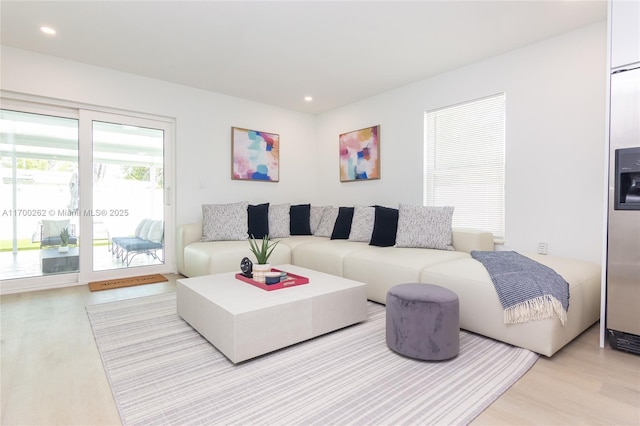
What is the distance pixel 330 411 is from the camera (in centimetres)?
143

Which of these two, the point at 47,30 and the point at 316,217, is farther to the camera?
the point at 316,217

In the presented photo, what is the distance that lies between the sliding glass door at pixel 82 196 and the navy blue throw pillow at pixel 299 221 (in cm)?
163

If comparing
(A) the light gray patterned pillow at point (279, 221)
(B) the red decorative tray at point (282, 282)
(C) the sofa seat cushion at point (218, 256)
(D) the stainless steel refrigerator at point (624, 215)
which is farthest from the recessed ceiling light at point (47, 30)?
(D) the stainless steel refrigerator at point (624, 215)

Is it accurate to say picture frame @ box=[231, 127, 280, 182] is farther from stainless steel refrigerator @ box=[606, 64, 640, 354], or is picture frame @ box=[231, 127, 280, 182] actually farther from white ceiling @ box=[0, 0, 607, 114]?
stainless steel refrigerator @ box=[606, 64, 640, 354]

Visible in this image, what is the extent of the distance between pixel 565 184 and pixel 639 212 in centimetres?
104

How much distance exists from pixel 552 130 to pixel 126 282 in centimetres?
473

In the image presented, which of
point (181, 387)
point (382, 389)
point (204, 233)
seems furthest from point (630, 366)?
point (204, 233)

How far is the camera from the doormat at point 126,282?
11.6ft

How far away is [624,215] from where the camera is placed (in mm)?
1946

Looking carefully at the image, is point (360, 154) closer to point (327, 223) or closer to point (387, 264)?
point (327, 223)

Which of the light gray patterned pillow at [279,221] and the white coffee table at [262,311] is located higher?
the light gray patterned pillow at [279,221]

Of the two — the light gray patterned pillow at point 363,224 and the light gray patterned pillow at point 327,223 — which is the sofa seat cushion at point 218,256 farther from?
the light gray patterned pillow at point 363,224

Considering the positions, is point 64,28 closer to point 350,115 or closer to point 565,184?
point 350,115

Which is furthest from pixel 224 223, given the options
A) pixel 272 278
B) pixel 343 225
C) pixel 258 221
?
pixel 272 278
